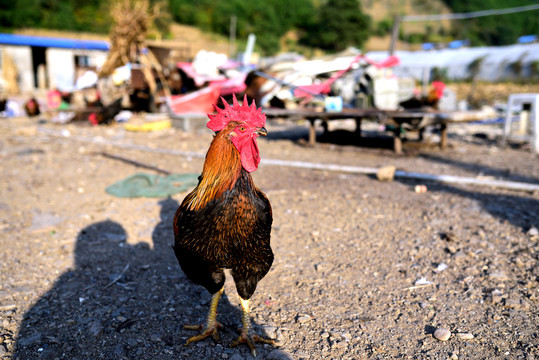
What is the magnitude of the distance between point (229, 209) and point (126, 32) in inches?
440

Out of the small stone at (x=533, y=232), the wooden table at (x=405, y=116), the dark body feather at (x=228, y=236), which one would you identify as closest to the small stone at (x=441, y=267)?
the small stone at (x=533, y=232)

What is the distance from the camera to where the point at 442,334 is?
7.86ft

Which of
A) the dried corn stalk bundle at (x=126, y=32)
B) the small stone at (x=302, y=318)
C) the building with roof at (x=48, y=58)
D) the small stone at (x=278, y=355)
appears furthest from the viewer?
the building with roof at (x=48, y=58)

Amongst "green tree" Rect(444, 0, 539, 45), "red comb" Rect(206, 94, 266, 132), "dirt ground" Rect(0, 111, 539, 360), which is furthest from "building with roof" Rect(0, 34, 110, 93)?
"green tree" Rect(444, 0, 539, 45)

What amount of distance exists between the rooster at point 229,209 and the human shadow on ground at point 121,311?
0.55 metres

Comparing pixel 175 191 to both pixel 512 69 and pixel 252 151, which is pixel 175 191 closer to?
pixel 252 151

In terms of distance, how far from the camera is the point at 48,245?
365cm

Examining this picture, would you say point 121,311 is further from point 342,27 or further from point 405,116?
point 342,27

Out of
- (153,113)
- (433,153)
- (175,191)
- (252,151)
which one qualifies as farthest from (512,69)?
(252,151)

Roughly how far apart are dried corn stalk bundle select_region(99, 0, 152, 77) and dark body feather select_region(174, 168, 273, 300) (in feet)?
35.7

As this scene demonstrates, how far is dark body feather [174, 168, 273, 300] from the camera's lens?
2.11 m

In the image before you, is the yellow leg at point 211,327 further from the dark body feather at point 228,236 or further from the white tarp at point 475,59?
the white tarp at point 475,59

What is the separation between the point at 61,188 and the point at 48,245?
193 centimetres

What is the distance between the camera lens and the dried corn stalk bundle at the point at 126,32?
1145cm
